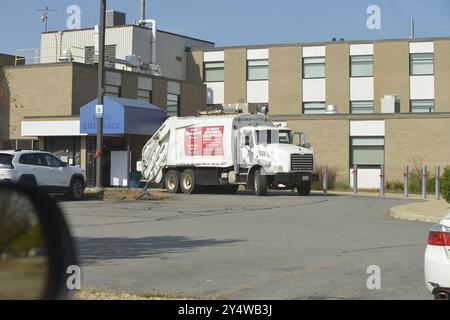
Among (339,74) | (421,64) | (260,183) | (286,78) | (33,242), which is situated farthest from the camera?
(286,78)

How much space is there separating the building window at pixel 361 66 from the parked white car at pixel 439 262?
45420 mm

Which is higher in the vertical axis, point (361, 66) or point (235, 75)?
point (361, 66)

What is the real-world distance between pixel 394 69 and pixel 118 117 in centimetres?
2452

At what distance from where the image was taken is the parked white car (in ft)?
23.0

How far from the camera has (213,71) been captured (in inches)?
2172

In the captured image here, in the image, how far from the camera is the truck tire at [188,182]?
3156cm

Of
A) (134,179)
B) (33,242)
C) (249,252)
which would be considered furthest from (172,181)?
(33,242)

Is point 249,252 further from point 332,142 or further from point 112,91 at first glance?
point 112,91

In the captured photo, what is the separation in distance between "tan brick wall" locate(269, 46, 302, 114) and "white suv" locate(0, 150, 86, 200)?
2836 centimetres

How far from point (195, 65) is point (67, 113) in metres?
18.6

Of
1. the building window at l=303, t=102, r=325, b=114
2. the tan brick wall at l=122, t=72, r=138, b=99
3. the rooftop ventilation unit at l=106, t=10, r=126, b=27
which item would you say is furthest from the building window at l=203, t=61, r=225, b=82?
the tan brick wall at l=122, t=72, r=138, b=99

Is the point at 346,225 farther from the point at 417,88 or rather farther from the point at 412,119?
the point at 417,88

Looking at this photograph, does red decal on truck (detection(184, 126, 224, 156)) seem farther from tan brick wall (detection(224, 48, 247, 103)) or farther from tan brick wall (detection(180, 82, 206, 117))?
tan brick wall (detection(224, 48, 247, 103))

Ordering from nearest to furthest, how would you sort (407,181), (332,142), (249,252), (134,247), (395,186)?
(249,252), (134,247), (407,181), (395,186), (332,142)
